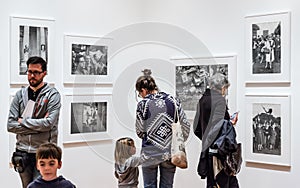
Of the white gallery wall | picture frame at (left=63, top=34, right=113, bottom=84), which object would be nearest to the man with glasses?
the white gallery wall

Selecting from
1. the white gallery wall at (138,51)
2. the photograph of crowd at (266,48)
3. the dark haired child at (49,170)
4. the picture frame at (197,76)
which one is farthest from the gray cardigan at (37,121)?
the photograph of crowd at (266,48)

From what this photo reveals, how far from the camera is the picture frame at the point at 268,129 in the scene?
570 centimetres

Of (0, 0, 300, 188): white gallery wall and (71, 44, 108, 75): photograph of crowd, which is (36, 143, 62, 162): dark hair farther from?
(71, 44, 108, 75): photograph of crowd

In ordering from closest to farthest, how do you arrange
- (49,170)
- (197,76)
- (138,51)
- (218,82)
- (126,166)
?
(49,170) < (126,166) < (218,82) < (197,76) < (138,51)

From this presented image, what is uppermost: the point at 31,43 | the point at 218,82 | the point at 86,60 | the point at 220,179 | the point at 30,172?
Result: the point at 31,43

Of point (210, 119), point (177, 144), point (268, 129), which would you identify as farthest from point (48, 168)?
point (268, 129)

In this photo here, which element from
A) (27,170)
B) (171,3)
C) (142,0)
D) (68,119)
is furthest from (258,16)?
(27,170)

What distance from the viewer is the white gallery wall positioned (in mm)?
5891

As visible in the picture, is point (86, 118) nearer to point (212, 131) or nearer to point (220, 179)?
point (212, 131)

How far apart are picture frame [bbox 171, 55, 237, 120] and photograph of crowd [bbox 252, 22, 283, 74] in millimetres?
327

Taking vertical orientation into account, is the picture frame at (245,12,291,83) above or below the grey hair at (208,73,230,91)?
above

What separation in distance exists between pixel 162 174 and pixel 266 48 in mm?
1894

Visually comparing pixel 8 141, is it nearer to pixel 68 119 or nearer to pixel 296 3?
pixel 68 119

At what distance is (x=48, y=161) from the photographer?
12.7 feet
